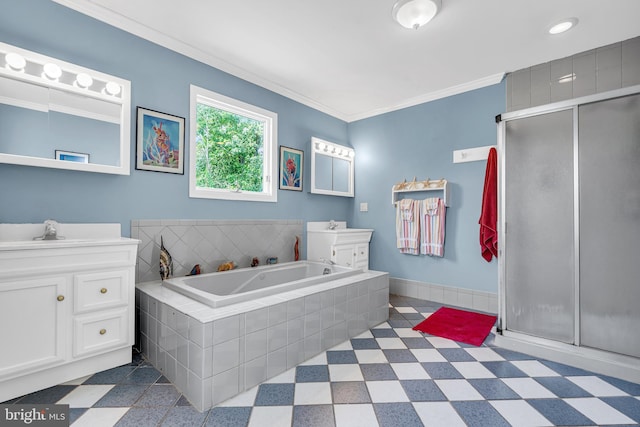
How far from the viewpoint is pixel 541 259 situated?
2.26 metres

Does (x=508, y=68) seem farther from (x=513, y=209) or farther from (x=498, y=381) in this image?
(x=498, y=381)

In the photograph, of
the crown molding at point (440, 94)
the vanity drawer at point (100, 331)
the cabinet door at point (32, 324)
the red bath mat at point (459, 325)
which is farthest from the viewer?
the crown molding at point (440, 94)

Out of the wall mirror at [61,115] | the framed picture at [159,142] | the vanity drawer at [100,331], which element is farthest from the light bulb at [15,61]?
the vanity drawer at [100,331]

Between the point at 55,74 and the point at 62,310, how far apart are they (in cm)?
155

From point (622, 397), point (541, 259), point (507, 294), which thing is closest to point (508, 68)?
point (541, 259)

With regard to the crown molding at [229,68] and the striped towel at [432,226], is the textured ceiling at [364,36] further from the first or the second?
the striped towel at [432,226]

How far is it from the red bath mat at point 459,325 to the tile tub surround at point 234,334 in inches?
32.7

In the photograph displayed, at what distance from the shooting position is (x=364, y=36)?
2473 millimetres

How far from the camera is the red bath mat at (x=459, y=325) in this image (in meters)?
2.57

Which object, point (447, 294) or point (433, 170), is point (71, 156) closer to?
point (433, 170)

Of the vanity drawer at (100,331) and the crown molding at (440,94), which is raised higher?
the crown molding at (440,94)

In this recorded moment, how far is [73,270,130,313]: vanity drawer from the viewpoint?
5.88 ft

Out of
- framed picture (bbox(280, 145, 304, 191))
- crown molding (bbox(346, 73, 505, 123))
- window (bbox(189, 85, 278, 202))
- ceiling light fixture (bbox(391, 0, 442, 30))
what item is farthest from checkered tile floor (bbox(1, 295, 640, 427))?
crown molding (bbox(346, 73, 505, 123))
